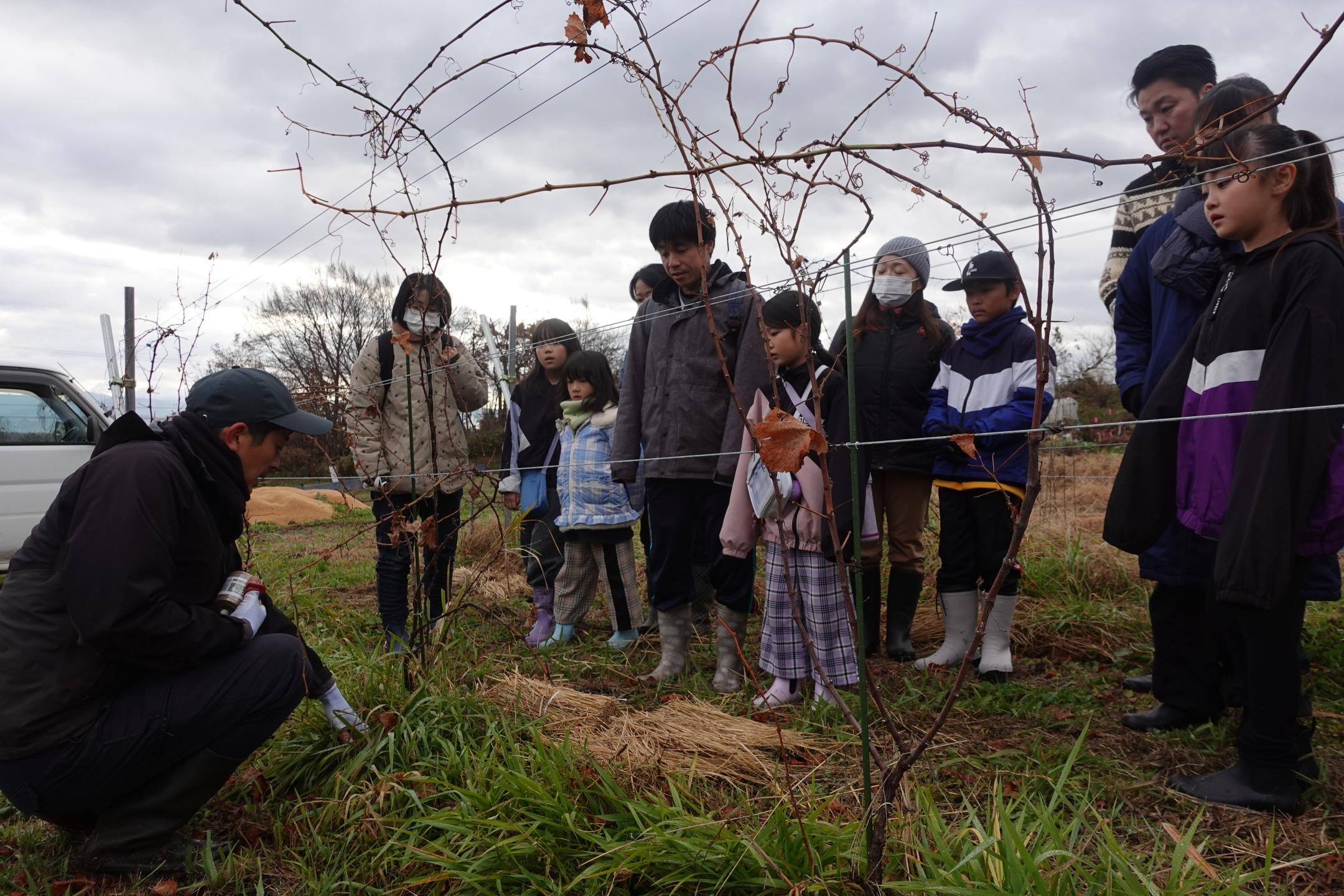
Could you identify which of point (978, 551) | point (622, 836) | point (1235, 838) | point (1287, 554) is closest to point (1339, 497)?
point (1287, 554)

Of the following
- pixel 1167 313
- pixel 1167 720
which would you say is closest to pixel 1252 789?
pixel 1167 720

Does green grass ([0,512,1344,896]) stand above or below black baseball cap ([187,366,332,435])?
below

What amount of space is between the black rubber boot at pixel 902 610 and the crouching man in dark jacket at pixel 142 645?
2.43 metres

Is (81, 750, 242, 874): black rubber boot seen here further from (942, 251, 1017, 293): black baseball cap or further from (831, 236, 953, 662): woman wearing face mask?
(942, 251, 1017, 293): black baseball cap

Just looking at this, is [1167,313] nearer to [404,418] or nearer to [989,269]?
[989,269]

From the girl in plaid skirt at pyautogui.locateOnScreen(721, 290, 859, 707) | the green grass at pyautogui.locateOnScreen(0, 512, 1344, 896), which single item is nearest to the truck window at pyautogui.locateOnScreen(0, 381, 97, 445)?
the green grass at pyautogui.locateOnScreen(0, 512, 1344, 896)

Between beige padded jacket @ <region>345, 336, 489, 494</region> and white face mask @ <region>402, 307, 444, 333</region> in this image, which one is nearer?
white face mask @ <region>402, 307, 444, 333</region>

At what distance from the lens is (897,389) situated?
3740 millimetres

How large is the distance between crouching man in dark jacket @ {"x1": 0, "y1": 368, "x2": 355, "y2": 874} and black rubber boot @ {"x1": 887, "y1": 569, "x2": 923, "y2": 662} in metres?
2.43

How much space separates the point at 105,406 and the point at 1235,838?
7.66 m

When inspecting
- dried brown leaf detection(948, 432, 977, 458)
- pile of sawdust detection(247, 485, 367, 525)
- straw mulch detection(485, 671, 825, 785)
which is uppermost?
dried brown leaf detection(948, 432, 977, 458)

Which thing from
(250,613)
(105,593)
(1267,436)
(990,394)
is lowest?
(250,613)

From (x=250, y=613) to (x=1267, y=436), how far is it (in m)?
2.63

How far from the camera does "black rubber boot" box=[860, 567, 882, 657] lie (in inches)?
149
